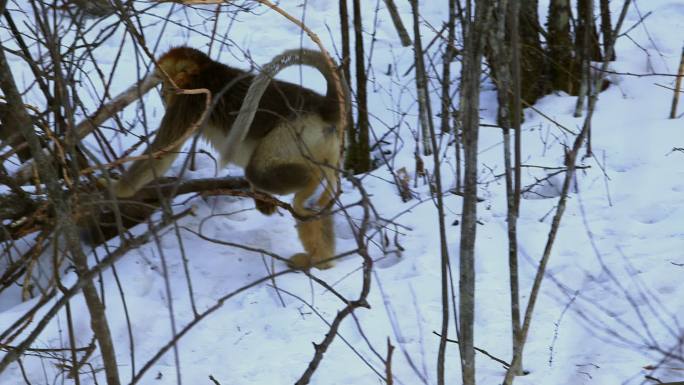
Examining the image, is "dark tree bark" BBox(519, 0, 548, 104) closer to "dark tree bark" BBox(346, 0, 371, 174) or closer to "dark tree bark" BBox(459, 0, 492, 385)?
"dark tree bark" BBox(346, 0, 371, 174)

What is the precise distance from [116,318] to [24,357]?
0.53 metres

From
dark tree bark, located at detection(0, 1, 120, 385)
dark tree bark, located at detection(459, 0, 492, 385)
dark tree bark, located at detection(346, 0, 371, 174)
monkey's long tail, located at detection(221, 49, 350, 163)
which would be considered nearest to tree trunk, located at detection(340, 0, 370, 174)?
dark tree bark, located at detection(346, 0, 371, 174)

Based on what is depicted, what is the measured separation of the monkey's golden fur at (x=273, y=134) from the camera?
196 inches

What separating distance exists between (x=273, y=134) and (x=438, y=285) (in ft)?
4.49

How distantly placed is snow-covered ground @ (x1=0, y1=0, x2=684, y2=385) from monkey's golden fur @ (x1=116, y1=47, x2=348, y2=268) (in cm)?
29

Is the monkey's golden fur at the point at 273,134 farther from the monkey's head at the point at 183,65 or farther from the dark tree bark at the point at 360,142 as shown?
the dark tree bark at the point at 360,142

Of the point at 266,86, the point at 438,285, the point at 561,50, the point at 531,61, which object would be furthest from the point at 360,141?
the point at 266,86

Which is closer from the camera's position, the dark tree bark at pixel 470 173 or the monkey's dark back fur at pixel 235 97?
the dark tree bark at pixel 470 173

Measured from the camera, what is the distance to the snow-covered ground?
12.7 feet

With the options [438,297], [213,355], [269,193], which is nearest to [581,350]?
[438,297]

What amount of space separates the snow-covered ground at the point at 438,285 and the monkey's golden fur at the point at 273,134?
0.94 feet

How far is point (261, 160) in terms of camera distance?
16.6 ft

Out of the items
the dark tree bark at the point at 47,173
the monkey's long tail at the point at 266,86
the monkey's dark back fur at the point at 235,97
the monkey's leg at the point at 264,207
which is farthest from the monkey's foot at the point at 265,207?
the dark tree bark at the point at 47,173

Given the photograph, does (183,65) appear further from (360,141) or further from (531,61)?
(531,61)
